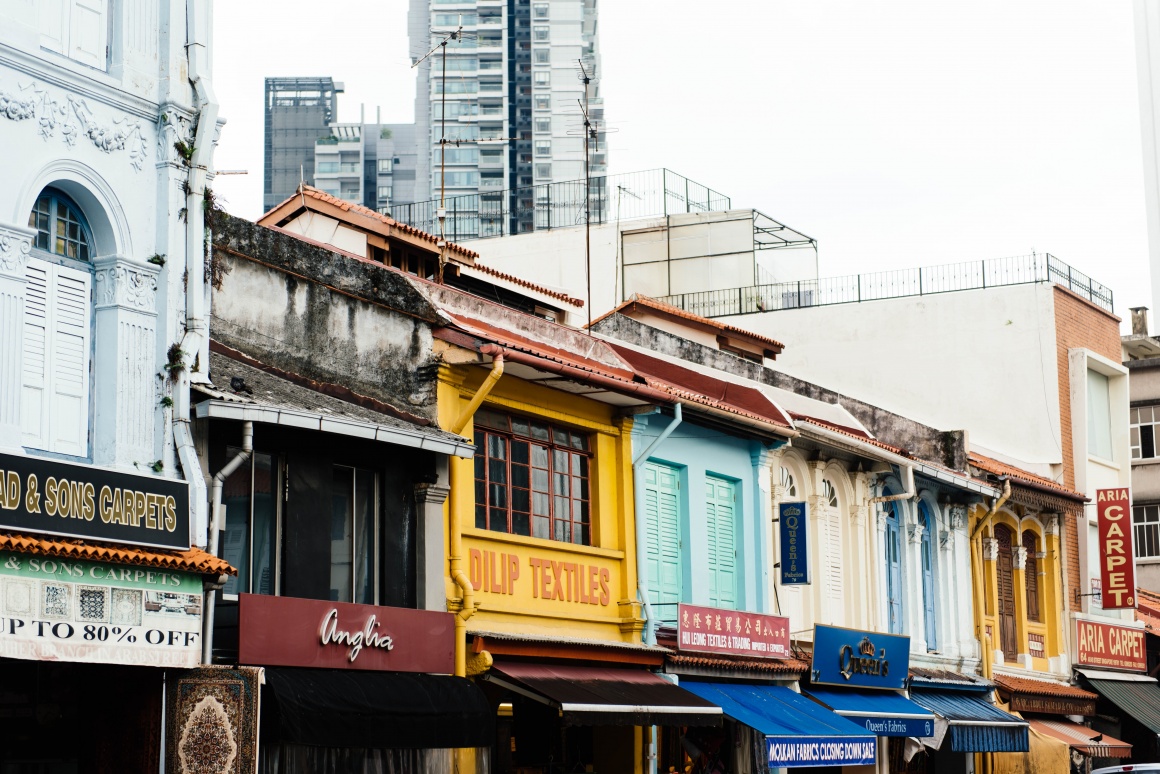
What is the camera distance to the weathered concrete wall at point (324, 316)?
14.9 metres

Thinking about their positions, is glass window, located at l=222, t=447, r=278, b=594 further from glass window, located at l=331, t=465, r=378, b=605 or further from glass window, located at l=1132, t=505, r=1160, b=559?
glass window, located at l=1132, t=505, r=1160, b=559

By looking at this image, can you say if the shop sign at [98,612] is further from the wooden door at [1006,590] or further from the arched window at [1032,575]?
the arched window at [1032,575]

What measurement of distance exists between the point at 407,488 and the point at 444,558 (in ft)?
2.57

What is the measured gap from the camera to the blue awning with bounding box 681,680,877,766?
18.9 m

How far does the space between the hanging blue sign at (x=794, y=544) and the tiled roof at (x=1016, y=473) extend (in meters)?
7.17

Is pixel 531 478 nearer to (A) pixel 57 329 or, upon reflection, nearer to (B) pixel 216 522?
(B) pixel 216 522

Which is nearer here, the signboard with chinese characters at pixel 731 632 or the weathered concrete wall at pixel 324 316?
the weathered concrete wall at pixel 324 316

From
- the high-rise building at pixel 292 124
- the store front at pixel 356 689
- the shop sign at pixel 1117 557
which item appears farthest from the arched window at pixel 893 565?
the high-rise building at pixel 292 124

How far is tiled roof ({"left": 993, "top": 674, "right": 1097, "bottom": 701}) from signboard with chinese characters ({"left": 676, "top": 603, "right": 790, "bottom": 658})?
7.53 m

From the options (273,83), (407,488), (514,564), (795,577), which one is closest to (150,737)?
(407,488)

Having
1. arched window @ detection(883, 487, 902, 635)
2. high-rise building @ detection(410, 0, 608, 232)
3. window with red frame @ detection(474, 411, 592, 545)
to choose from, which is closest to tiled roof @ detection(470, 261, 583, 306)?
window with red frame @ detection(474, 411, 592, 545)

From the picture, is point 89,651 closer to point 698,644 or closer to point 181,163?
point 181,163

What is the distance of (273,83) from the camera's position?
12375 cm

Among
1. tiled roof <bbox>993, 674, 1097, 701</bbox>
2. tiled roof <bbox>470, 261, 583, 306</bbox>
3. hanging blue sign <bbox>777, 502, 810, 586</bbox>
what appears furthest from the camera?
tiled roof <bbox>993, 674, 1097, 701</bbox>
